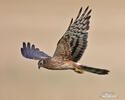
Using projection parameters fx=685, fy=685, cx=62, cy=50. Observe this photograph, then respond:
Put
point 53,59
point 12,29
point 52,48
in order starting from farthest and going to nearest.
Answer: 1. point 12,29
2. point 52,48
3. point 53,59

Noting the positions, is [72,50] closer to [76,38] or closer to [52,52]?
[76,38]

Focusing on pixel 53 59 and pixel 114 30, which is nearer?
pixel 53 59

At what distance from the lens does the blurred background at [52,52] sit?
3.26m

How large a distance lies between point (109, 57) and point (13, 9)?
660 mm

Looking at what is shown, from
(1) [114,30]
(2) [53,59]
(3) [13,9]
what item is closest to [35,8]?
(3) [13,9]

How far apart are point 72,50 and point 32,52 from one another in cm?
21

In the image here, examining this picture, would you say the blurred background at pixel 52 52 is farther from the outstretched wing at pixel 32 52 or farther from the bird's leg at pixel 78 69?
the bird's leg at pixel 78 69

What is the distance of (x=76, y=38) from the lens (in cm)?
284

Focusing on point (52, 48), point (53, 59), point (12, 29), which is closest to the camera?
point (53, 59)

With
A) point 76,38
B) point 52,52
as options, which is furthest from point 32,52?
point 76,38

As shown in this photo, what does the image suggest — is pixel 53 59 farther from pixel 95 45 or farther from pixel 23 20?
pixel 23 20

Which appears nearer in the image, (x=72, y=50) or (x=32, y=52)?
(x=72, y=50)

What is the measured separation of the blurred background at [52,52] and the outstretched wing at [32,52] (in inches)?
4.4

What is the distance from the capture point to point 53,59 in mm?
2906
